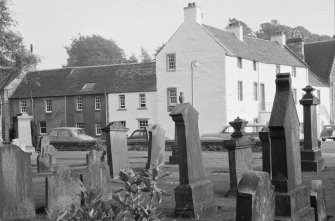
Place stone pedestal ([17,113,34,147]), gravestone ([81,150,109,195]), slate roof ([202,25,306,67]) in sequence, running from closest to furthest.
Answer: gravestone ([81,150,109,195]) < stone pedestal ([17,113,34,147]) < slate roof ([202,25,306,67])

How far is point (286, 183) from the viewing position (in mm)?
7738

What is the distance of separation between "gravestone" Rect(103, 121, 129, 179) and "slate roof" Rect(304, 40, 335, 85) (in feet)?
151

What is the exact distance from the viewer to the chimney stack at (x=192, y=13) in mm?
43750

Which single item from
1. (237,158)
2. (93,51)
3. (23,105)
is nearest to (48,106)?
(23,105)

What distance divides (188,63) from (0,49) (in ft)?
50.4

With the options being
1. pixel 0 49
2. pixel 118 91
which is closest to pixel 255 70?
pixel 118 91

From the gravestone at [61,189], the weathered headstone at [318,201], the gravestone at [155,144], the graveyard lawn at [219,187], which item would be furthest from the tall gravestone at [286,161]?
the gravestone at [155,144]

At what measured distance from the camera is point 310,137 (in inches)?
655

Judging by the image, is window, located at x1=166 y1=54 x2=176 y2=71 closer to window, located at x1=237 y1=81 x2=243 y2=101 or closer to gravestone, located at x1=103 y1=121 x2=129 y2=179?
window, located at x1=237 y1=81 x2=243 y2=101

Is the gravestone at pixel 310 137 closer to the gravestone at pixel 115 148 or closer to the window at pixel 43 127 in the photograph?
the gravestone at pixel 115 148

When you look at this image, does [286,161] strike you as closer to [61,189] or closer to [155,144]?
[61,189]

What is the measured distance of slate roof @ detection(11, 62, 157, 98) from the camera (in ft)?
161

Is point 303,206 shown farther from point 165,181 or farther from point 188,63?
point 188,63

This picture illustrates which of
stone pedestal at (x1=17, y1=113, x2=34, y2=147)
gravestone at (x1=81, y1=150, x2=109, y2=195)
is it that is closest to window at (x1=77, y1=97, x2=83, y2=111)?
stone pedestal at (x1=17, y1=113, x2=34, y2=147)
